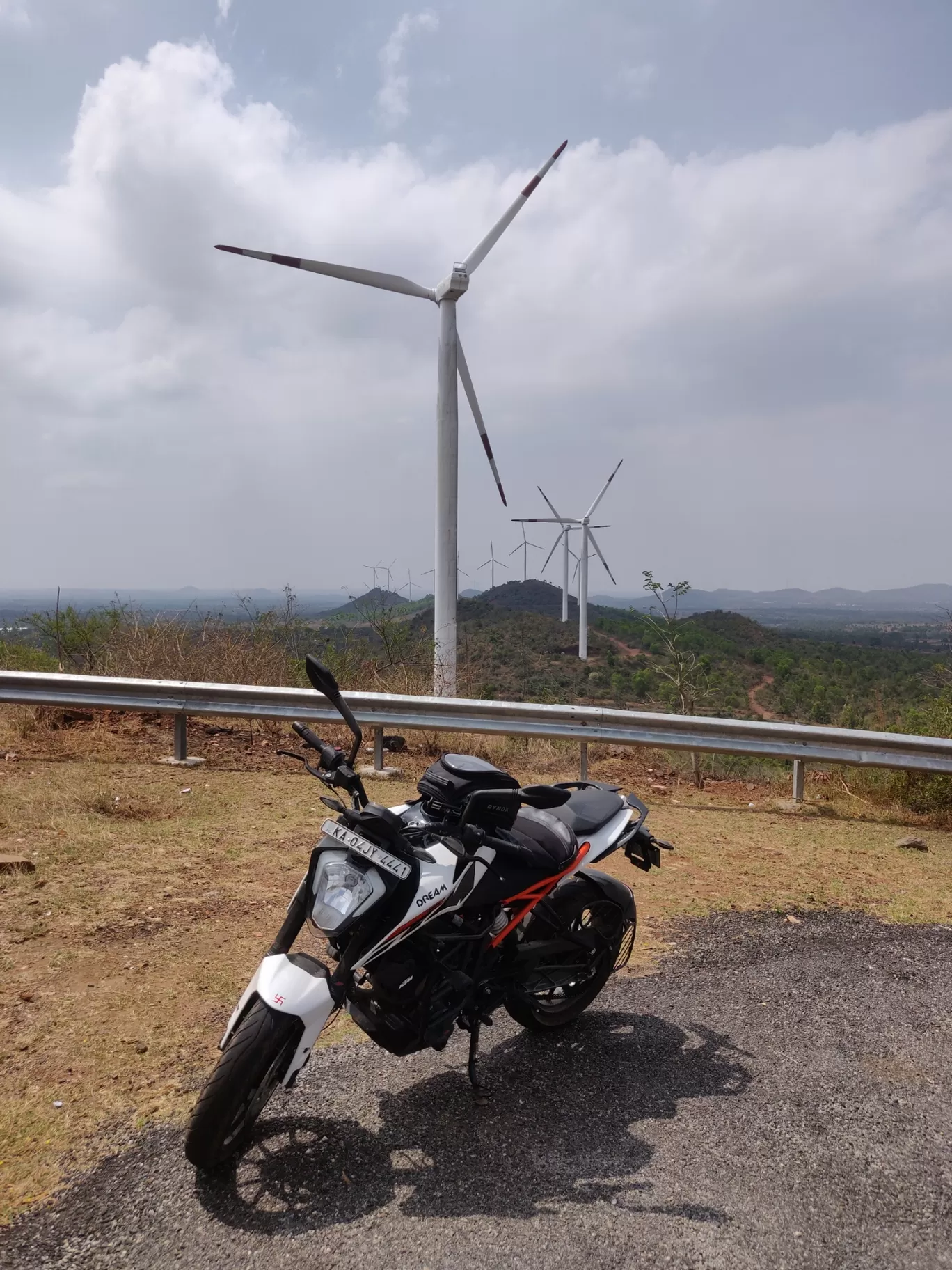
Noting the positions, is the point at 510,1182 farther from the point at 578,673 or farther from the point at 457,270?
the point at 578,673

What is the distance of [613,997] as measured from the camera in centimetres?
413

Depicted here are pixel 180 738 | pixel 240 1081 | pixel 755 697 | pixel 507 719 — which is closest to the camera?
pixel 240 1081

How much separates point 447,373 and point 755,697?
16.7 meters

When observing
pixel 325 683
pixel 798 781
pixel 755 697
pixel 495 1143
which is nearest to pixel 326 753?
pixel 325 683

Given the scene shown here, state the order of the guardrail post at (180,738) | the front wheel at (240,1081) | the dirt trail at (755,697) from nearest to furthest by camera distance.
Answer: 1. the front wheel at (240,1081)
2. the guardrail post at (180,738)
3. the dirt trail at (755,697)

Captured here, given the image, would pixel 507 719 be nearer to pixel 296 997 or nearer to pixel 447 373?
pixel 296 997

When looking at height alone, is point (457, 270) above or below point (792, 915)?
above

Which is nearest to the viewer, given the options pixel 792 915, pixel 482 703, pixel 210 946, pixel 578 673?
pixel 210 946

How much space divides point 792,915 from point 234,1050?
378 centimetres

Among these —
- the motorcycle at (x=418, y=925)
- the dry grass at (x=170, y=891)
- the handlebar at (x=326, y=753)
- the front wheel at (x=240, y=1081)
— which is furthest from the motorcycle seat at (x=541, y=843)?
the dry grass at (x=170, y=891)

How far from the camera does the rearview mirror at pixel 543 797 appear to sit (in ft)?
10.1

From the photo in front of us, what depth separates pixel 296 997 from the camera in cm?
263

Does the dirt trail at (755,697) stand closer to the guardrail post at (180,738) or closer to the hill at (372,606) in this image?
the hill at (372,606)

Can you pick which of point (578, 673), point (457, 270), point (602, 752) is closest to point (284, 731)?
point (602, 752)
